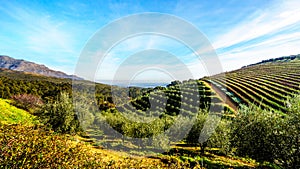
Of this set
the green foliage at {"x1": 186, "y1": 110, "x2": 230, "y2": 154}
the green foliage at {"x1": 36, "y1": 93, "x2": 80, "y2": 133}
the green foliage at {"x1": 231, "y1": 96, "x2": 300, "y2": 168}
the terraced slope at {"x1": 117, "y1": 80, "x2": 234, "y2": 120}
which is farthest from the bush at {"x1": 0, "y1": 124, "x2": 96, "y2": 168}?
the terraced slope at {"x1": 117, "y1": 80, "x2": 234, "y2": 120}

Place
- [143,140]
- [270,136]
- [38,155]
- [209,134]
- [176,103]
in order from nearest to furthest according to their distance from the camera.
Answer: [38,155] → [270,136] → [209,134] → [143,140] → [176,103]

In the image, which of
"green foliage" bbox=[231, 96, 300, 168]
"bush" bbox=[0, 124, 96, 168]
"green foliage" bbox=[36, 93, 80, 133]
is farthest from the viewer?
"green foliage" bbox=[36, 93, 80, 133]

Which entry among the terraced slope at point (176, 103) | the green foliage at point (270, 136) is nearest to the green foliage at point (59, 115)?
the green foliage at point (270, 136)

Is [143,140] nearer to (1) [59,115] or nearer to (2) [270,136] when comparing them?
(1) [59,115]

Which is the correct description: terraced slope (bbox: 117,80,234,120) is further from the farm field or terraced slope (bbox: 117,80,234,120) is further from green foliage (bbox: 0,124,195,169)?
green foliage (bbox: 0,124,195,169)

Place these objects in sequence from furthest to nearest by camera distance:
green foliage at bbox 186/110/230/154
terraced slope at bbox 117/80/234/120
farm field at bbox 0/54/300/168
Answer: terraced slope at bbox 117/80/234/120, green foliage at bbox 186/110/230/154, farm field at bbox 0/54/300/168

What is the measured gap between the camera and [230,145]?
34.2 m

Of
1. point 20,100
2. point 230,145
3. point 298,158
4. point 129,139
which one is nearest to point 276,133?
point 298,158

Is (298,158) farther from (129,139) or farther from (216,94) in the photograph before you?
(216,94)

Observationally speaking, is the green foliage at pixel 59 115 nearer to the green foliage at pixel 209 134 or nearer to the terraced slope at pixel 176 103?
the green foliage at pixel 209 134

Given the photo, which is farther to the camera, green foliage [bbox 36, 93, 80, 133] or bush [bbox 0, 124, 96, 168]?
green foliage [bbox 36, 93, 80, 133]

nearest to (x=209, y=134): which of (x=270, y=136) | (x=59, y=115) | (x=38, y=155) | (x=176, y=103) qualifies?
(x=270, y=136)

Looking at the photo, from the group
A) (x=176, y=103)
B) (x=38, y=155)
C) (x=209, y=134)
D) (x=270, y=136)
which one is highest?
(x=38, y=155)

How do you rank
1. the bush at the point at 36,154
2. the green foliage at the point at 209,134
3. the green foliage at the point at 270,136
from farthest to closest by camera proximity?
1. the green foliage at the point at 209,134
2. the green foliage at the point at 270,136
3. the bush at the point at 36,154
